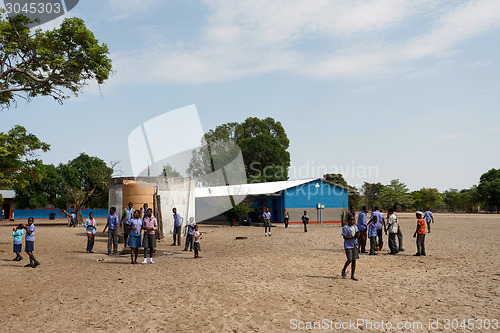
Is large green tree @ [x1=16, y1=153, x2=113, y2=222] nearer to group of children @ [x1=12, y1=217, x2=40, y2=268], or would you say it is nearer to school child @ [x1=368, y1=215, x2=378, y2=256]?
group of children @ [x1=12, y1=217, x2=40, y2=268]

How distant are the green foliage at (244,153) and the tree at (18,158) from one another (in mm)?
45699

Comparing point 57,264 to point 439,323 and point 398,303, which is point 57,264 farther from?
point 439,323

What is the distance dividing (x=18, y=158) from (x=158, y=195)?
639 cm

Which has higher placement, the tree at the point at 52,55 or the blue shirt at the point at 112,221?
the tree at the point at 52,55

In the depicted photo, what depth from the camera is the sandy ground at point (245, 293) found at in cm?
671

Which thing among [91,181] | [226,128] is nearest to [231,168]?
[226,128]

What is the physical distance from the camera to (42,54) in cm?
1598

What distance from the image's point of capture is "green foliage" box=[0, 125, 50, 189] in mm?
16484

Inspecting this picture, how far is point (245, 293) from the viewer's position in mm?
8477

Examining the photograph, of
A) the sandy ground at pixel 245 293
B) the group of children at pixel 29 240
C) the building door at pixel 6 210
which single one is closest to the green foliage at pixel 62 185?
the building door at pixel 6 210

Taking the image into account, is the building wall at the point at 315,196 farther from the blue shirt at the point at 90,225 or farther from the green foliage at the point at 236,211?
the blue shirt at the point at 90,225

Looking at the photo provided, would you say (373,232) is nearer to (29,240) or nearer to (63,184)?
(29,240)

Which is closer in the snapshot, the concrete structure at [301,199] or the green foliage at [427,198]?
the concrete structure at [301,199]

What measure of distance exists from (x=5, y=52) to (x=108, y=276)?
11.4 meters
